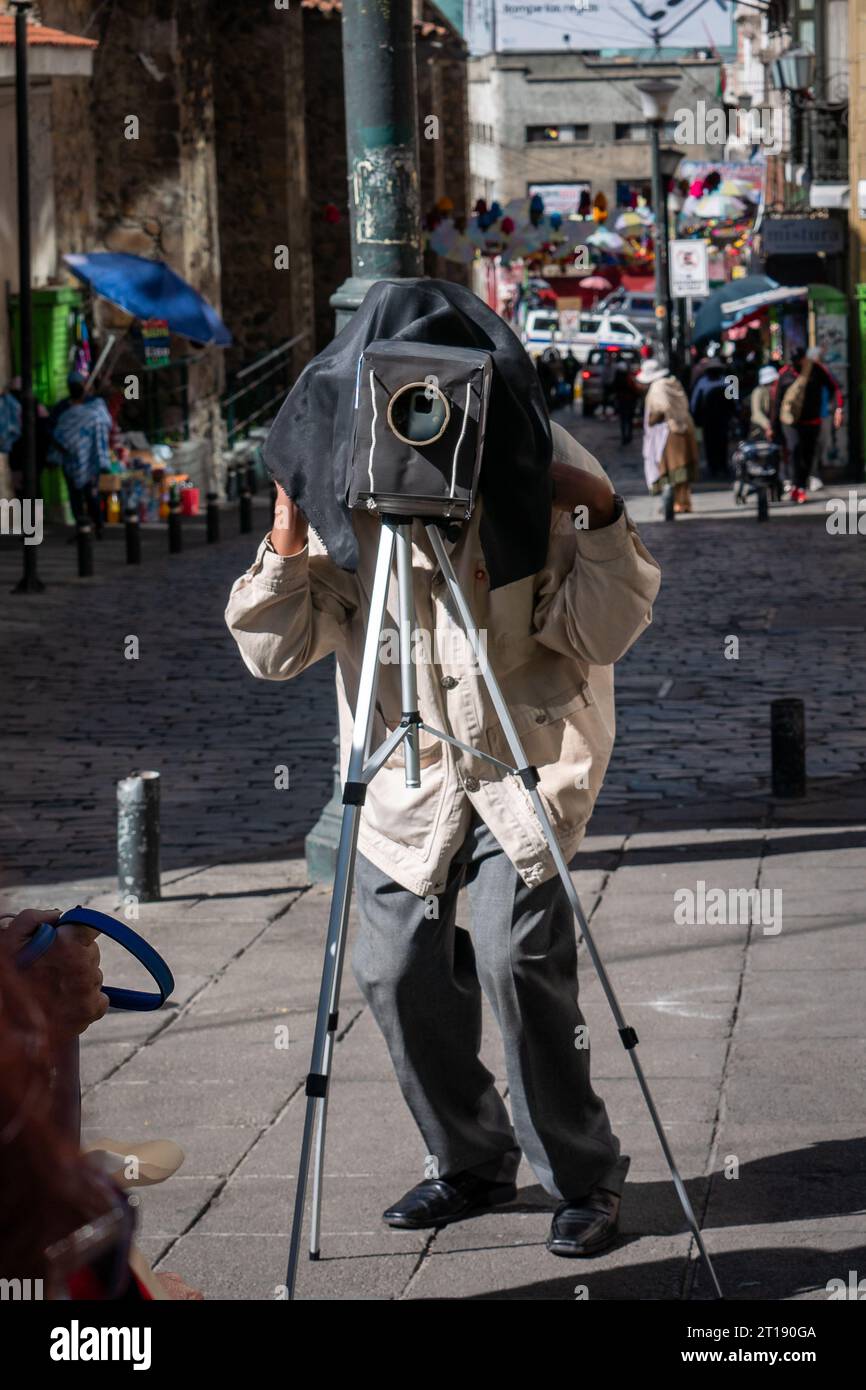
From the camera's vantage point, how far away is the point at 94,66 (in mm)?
26234

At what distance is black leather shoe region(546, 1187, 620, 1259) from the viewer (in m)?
4.24

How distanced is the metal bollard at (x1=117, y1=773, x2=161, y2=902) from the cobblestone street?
9 centimetres

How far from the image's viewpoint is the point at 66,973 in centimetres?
203

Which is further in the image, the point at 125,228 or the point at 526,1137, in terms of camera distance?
the point at 125,228

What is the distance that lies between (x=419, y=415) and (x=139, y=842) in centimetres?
400

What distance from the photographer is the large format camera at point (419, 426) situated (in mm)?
3717

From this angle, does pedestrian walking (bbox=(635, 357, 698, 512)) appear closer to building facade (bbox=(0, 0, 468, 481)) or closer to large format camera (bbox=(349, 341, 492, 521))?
building facade (bbox=(0, 0, 468, 481))

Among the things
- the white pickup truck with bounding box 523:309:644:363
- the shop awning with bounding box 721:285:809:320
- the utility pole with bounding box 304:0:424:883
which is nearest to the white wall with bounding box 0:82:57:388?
the shop awning with bounding box 721:285:809:320

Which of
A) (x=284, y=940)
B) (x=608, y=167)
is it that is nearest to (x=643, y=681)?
(x=284, y=940)

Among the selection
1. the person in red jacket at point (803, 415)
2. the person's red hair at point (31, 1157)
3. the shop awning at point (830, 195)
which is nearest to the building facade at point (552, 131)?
the shop awning at point (830, 195)

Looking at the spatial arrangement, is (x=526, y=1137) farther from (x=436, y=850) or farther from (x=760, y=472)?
(x=760, y=472)

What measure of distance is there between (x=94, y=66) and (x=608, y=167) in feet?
209

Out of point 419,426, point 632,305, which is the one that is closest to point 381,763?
point 419,426

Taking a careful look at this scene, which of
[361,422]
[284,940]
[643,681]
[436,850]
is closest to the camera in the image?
[361,422]
